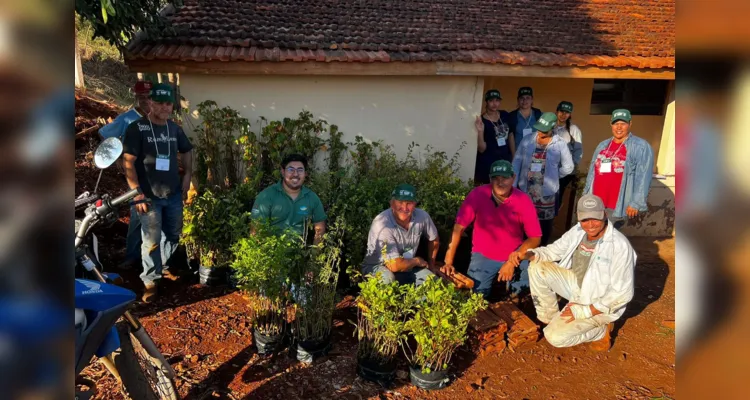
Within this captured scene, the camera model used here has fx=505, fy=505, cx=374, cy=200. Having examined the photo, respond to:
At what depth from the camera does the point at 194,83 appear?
6.84 m

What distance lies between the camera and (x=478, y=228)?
5168mm

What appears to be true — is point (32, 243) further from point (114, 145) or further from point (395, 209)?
point (395, 209)

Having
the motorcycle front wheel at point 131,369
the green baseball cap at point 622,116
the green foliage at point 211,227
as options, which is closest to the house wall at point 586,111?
the green baseball cap at point 622,116

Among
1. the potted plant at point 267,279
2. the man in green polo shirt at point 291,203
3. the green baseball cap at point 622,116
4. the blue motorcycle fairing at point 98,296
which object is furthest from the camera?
the green baseball cap at point 622,116

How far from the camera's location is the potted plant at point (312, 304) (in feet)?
13.1

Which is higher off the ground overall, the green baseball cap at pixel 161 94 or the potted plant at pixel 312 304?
the green baseball cap at pixel 161 94

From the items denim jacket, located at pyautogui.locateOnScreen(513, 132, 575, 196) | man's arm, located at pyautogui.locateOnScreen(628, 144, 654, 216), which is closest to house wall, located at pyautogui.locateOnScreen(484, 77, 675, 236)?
man's arm, located at pyautogui.locateOnScreen(628, 144, 654, 216)

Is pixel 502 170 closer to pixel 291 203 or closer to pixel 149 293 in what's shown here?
pixel 291 203

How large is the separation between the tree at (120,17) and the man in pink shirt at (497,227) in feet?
11.7

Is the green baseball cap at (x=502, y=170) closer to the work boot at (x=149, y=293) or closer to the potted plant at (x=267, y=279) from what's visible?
the potted plant at (x=267, y=279)

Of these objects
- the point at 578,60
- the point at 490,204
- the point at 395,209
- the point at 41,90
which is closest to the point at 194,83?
the point at 395,209

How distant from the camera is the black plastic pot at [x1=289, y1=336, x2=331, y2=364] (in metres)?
3.98

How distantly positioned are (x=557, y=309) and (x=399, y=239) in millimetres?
1650

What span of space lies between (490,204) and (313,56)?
10.4ft
